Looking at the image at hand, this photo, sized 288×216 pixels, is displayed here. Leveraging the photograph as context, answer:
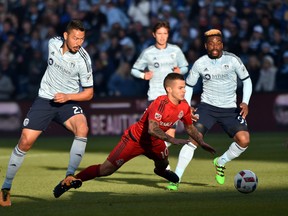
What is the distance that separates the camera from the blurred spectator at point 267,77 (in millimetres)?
25312

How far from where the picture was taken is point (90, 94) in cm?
1283

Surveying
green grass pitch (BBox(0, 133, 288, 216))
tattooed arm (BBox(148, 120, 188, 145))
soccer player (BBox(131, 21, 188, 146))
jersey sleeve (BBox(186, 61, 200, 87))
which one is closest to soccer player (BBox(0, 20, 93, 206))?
green grass pitch (BBox(0, 133, 288, 216))

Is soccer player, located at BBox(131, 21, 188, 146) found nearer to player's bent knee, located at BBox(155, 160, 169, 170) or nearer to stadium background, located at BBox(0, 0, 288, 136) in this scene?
player's bent knee, located at BBox(155, 160, 169, 170)

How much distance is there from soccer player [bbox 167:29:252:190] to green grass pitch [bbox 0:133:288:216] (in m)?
0.55

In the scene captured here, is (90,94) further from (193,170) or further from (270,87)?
(270,87)

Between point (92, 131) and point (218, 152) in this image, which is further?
point (92, 131)

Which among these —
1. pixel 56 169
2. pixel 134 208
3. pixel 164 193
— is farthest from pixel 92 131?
pixel 134 208

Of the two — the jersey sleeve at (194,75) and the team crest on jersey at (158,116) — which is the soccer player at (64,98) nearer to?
the team crest on jersey at (158,116)

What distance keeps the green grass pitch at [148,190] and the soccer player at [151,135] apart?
40 cm

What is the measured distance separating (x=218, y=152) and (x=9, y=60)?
9.40m

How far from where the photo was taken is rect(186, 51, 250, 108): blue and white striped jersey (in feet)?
47.5

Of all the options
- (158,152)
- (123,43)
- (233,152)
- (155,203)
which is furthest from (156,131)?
(123,43)

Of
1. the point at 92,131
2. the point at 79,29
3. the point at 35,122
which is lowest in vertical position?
the point at 92,131

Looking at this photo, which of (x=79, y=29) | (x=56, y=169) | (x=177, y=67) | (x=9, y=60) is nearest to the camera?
(x=79, y=29)
